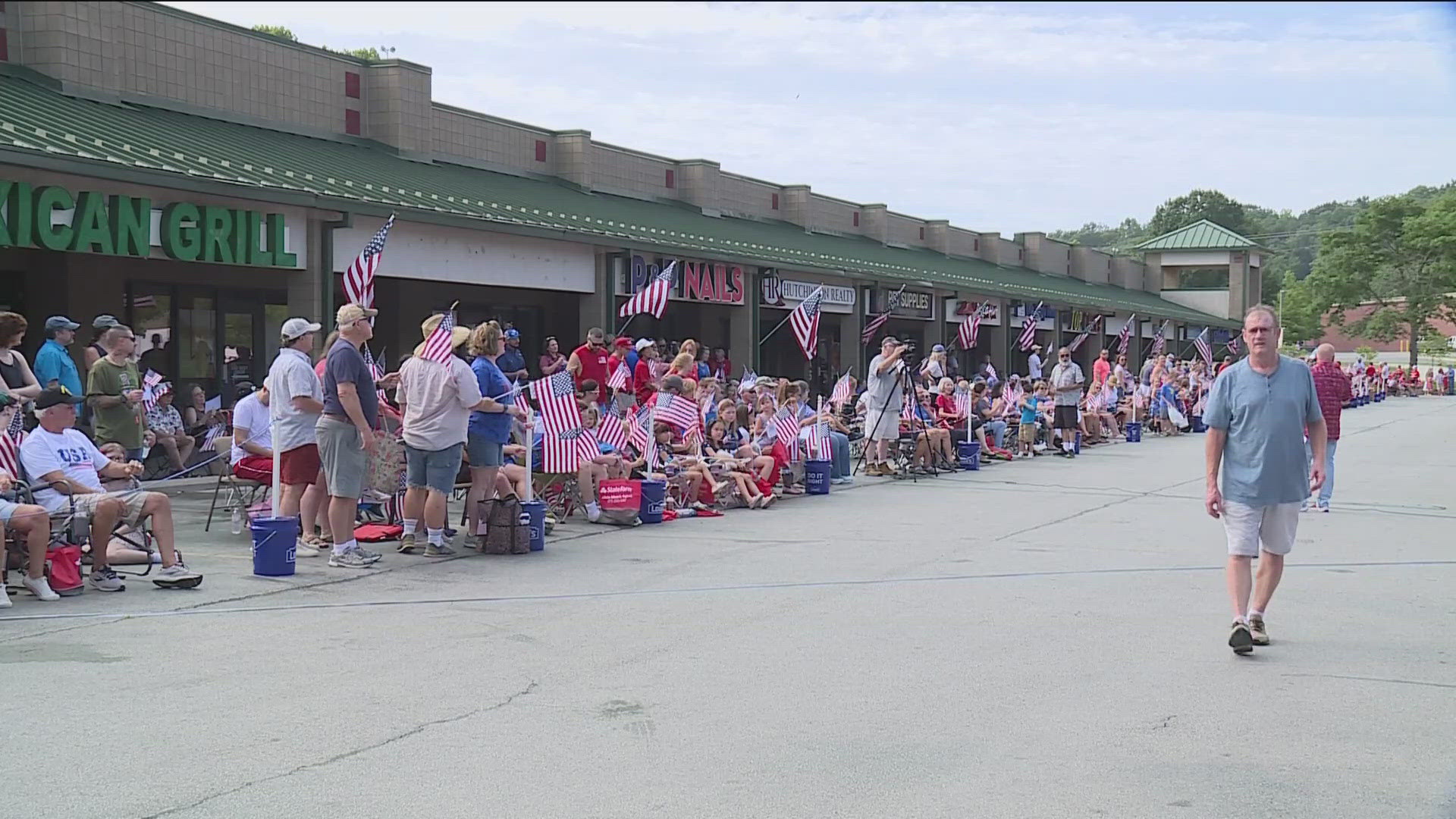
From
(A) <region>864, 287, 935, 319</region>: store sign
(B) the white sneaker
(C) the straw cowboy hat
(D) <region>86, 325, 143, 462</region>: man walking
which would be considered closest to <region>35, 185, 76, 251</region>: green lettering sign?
(D) <region>86, 325, 143, 462</region>: man walking

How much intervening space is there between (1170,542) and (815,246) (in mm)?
24259

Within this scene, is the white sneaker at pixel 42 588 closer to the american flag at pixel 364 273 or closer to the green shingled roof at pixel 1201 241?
the american flag at pixel 364 273

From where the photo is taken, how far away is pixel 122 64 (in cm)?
2039

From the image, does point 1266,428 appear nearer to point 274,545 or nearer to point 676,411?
point 274,545

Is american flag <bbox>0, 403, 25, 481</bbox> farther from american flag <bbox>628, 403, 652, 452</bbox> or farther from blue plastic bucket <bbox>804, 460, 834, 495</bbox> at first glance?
blue plastic bucket <bbox>804, 460, 834, 495</bbox>

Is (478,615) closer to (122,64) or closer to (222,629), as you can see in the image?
(222,629)

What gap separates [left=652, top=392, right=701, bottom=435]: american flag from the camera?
15.4m

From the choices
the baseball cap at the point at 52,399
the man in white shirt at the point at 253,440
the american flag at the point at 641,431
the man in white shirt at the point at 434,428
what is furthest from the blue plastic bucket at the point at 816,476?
the baseball cap at the point at 52,399

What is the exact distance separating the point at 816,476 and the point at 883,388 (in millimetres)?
2686

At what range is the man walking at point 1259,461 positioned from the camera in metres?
7.98

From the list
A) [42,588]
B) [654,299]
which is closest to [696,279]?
[654,299]

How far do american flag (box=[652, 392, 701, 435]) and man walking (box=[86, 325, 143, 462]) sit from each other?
5.18m

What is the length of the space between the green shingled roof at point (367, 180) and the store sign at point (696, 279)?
0.39 m

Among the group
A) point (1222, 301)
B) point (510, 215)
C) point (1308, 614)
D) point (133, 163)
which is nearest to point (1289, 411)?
point (1308, 614)
